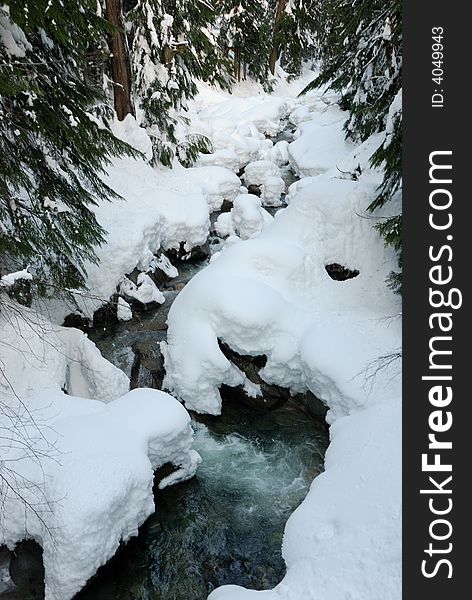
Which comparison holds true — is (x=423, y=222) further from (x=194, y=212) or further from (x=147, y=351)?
(x=194, y=212)

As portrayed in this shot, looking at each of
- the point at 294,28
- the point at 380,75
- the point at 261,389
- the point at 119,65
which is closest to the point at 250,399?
the point at 261,389

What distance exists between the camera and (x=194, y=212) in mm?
12555

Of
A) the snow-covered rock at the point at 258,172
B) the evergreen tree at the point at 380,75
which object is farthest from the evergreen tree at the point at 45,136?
the snow-covered rock at the point at 258,172

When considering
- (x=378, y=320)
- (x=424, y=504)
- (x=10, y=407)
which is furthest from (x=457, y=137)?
(x=10, y=407)

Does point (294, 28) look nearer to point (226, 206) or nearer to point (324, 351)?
point (226, 206)

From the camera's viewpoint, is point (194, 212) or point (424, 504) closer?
point (424, 504)

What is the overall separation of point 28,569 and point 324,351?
4.78 m

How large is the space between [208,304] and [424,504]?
5.24 meters

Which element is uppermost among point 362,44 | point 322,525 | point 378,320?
point 362,44

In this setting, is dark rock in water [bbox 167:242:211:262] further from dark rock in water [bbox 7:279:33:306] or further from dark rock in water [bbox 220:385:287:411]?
dark rock in water [bbox 7:279:33:306]

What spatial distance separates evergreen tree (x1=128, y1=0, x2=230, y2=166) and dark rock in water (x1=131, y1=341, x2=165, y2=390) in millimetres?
7464

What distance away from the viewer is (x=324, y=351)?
745 cm

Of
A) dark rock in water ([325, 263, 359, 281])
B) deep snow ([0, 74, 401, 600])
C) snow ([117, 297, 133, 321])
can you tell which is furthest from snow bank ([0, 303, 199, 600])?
dark rock in water ([325, 263, 359, 281])

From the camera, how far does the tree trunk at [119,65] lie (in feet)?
40.4
